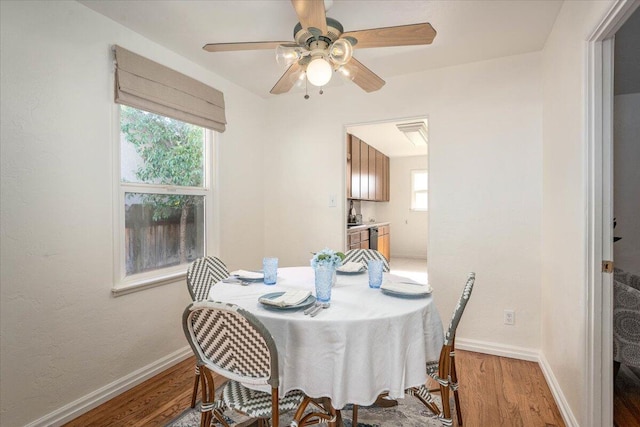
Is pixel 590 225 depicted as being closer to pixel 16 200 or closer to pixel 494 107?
pixel 494 107

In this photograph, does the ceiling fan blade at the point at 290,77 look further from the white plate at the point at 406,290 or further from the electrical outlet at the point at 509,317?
the electrical outlet at the point at 509,317

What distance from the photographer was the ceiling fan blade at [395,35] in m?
1.56

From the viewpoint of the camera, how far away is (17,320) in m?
1.72

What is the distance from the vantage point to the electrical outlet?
9.01 feet

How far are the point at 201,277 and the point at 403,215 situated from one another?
6.23m

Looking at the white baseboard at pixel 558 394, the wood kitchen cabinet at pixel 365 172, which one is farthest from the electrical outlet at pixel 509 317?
the wood kitchen cabinet at pixel 365 172

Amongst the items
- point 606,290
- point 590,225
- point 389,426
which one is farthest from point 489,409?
point 590,225

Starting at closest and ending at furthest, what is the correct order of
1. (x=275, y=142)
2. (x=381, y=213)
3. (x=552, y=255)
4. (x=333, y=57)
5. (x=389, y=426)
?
(x=333, y=57) < (x=389, y=426) < (x=552, y=255) < (x=275, y=142) < (x=381, y=213)

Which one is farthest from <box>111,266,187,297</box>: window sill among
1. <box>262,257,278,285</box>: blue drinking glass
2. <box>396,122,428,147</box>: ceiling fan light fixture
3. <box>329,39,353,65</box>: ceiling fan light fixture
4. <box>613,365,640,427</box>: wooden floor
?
<box>396,122,428,147</box>: ceiling fan light fixture

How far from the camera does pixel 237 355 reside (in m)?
1.26

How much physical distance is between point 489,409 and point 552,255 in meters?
1.11

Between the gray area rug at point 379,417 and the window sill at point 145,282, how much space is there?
878mm

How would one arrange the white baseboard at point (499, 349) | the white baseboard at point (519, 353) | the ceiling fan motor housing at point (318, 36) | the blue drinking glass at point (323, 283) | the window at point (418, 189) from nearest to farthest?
1. the blue drinking glass at point (323, 283)
2. the ceiling fan motor housing at point (318, 36)
3. the white baseboard at point (519, 353)
4. the white baseboard at point (499, 349)
5. the window at point (418, 189)

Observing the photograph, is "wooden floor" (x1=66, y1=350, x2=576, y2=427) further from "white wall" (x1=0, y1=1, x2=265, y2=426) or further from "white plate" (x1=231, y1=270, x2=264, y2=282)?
"white plate" (x1=231, y1=270, x2=264, y2=282)
